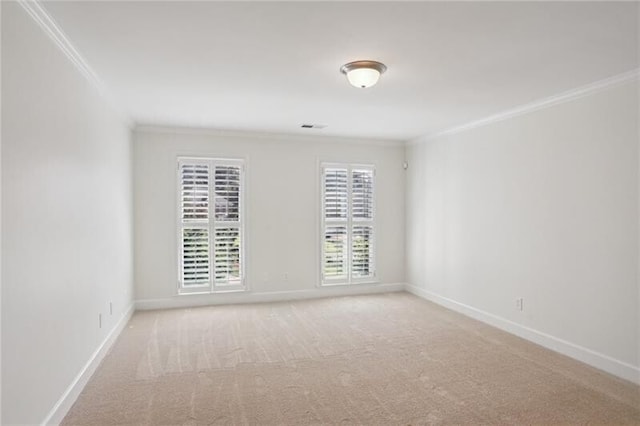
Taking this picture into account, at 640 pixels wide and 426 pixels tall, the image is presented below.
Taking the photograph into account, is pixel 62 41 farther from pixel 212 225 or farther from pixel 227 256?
pixel 227 256

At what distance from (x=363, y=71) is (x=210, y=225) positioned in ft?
11.0

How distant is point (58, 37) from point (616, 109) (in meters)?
4.14

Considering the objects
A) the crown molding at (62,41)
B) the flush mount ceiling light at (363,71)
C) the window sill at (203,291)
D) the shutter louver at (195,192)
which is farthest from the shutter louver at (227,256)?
the flush mount ceiling light at (363,71)

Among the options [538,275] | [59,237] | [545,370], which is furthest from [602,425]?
[59,237]

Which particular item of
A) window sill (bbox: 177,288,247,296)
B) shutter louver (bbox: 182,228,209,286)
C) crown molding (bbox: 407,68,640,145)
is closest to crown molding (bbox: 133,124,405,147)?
crown molding (bbox: 407,68,640,145)

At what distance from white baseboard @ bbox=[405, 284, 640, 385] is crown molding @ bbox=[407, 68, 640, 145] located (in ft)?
7.30

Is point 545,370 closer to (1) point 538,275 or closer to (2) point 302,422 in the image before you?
(1) point 538,275

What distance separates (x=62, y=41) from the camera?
257 cm

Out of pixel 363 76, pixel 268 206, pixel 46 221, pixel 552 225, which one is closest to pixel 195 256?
pixel 268 206

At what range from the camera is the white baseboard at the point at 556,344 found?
3.23 metres

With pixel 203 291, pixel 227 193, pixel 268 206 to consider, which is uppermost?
pixel 227 193

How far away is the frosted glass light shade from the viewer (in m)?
2.98

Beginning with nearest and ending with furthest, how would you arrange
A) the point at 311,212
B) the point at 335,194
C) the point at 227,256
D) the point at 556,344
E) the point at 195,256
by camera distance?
1. the point at 556,344
2. the point at 195,256
3. the point at 227,256
4. the point at 311,212
5. the point at 335,194

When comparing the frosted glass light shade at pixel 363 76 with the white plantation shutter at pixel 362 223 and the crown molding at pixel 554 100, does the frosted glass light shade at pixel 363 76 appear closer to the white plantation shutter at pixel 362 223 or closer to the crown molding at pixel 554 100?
the crown molding at pixel 554 100
